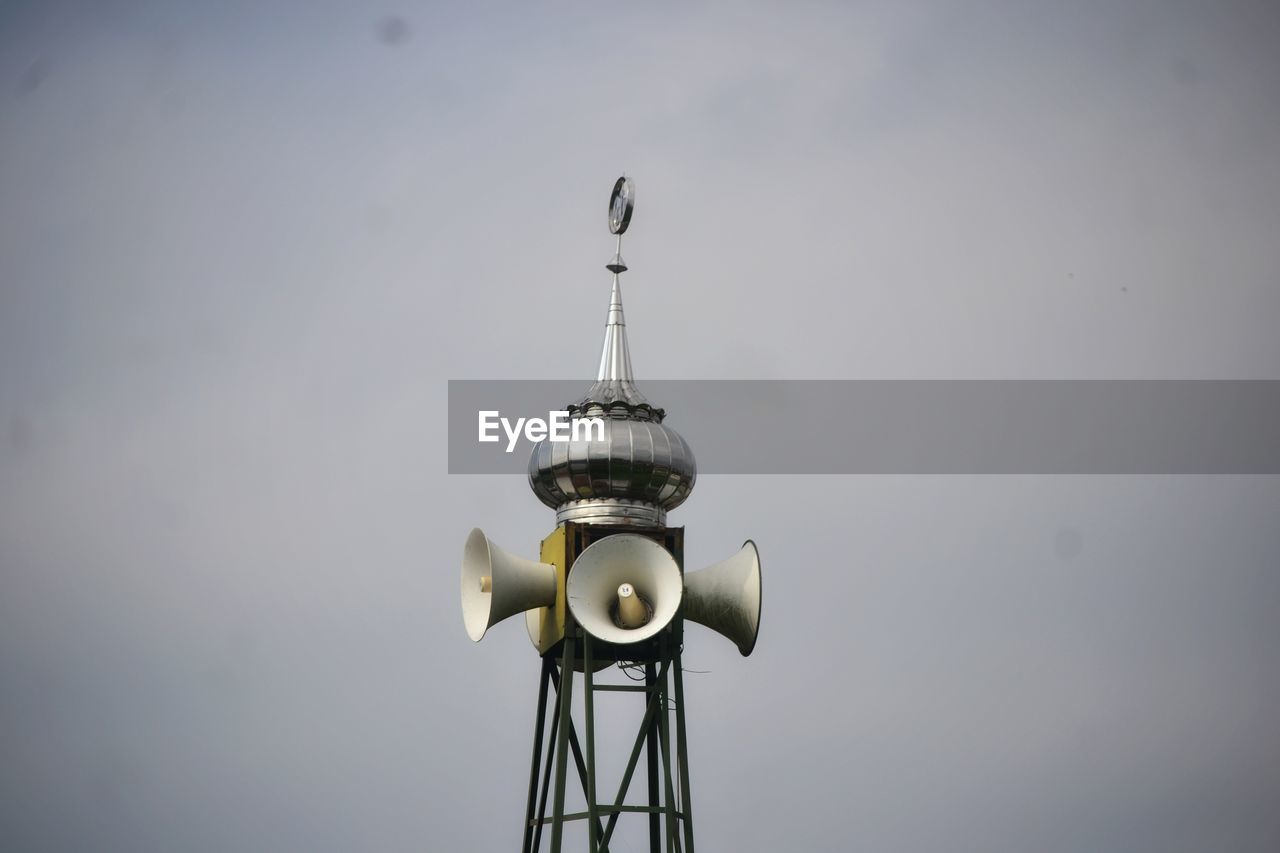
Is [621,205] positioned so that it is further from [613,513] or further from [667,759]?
[667,759]

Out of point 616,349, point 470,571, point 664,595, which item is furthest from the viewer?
point 616,349

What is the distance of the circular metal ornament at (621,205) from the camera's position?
117 feet

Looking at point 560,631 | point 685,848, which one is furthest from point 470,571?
point 685,848

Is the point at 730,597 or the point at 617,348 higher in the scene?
the point at 617,348

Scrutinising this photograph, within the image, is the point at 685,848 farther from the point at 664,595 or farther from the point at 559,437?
the point at 559,437

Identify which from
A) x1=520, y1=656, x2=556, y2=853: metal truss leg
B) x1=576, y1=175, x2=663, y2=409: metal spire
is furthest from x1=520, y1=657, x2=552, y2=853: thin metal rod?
x1=576, y1=175, x2=663, y2=409: metal spire

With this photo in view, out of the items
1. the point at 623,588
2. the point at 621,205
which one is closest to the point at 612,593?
the point at 623,588

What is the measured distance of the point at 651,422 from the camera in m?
33.2

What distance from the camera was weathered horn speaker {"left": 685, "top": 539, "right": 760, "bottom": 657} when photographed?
31.7 metres

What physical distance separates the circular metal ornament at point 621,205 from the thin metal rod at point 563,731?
934cm

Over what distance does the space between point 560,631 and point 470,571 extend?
2.24 metres

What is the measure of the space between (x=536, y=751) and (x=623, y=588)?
4.20m

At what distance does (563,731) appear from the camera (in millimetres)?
30641

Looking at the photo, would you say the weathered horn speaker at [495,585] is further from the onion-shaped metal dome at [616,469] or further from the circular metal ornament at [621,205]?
the circular metal ornament at [621,205]
